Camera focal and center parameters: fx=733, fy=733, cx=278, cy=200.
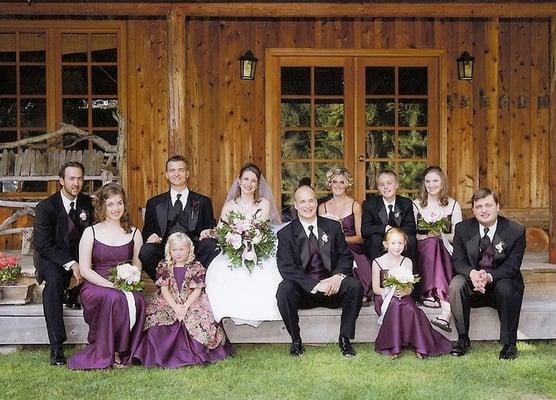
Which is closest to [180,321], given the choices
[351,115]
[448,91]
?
[351,115]

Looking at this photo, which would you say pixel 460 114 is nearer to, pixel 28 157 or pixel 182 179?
pixel 182 179

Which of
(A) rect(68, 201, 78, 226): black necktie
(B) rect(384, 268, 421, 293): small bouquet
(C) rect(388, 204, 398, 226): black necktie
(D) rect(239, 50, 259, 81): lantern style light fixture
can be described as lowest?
(B) rect(384, 268, 421, 293): small bouquet

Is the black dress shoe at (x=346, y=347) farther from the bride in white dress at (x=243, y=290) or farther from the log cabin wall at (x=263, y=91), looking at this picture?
the log cabin wall at (x=263, y=91)

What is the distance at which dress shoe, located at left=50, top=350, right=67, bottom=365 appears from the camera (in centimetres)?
524

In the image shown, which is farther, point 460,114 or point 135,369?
point 460,114

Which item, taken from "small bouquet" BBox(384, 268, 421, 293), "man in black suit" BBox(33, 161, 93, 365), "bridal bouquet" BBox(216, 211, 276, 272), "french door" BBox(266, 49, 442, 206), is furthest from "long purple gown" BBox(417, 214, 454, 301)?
"french door" BBox(266, 49, 442, 206)

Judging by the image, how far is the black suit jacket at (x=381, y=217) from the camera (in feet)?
20.5

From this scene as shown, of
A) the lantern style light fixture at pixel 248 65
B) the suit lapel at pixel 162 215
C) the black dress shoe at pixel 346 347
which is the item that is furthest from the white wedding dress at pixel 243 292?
the lantern style light fixture at pixel 248 65

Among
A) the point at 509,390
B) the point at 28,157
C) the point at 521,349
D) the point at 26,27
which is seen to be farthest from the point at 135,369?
the point at 26,27

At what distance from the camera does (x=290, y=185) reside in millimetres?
8836

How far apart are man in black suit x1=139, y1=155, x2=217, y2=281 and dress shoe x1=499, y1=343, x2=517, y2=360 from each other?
2398 millimetres

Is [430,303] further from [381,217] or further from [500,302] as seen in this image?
[381,217]

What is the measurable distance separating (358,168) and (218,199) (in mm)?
1717

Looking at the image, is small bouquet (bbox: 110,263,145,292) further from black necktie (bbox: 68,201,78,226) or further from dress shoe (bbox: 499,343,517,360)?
dress shoe (bbox: 499,343,517,360)
